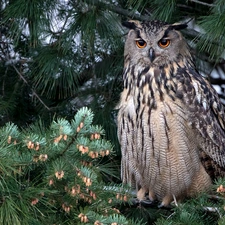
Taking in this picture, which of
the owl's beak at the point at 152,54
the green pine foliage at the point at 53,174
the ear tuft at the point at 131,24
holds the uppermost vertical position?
the ear tuft at the point at 131,24

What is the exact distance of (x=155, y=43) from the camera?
3209 millimetres

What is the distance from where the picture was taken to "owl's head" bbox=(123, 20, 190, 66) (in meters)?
3.21

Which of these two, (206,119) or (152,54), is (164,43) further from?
(206,119)

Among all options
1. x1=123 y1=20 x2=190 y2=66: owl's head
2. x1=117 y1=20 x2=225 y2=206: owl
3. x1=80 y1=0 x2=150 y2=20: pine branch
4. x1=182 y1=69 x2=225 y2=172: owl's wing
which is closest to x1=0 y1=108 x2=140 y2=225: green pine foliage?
x1=117 y1=20 x2=225 y2=206: owl

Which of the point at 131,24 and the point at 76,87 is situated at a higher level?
the point at 131,24

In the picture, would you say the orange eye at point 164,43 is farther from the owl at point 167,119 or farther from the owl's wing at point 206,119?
the owl's wing at point 206,119

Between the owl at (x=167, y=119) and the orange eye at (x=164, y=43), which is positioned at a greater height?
the orange eye at (x=164, y=43)

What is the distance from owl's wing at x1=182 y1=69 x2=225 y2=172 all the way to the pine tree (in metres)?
0.20

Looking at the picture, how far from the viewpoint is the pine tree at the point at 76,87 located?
2.24 m

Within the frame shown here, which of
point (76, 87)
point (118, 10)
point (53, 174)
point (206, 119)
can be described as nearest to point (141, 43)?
point (118, 10)

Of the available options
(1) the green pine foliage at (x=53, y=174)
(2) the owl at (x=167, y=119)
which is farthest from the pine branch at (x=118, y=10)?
(1) the green pine foliage at (x=53, y=174)

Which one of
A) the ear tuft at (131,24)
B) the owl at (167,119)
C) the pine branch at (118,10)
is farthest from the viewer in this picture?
the pine branch at (118,10)

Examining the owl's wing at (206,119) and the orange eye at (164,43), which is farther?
the orange eye at (164,43)

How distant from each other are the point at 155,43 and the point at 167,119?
41cm
